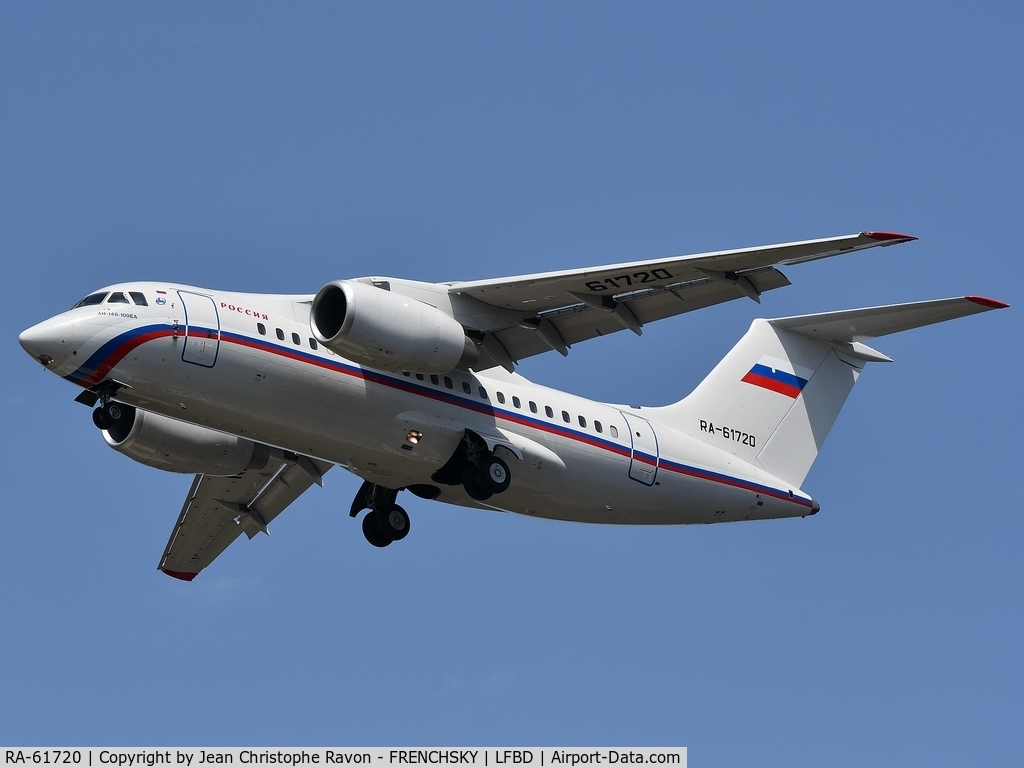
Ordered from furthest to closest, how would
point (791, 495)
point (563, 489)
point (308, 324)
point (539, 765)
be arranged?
point (791, 495), point (563, 489), point (308, 324), point (539, 765)

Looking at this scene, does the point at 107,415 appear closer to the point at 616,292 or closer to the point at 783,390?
the point at 616,292

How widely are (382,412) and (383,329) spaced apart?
898mm

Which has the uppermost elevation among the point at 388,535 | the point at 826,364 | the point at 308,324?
the point at 826,364

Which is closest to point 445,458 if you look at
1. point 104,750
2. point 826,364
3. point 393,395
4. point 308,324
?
point 393,395

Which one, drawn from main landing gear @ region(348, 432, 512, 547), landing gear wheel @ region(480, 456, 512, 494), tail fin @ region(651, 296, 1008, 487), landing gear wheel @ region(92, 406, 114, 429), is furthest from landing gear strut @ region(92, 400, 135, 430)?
tail fin @ region(651, 296, 1008, 487)

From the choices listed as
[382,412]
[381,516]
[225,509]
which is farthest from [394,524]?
[225,509]

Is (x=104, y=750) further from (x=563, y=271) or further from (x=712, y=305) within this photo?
(x=712, y=305)

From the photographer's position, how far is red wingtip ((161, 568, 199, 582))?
59.7 feet

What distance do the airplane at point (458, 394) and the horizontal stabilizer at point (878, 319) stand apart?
0.09ft

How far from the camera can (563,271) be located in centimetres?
1446

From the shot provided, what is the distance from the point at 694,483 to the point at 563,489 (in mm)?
1511

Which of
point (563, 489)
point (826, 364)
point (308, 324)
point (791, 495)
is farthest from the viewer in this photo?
point (826, 364)

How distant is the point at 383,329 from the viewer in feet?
45.5

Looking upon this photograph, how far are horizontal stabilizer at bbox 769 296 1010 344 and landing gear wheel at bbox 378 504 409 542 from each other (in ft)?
15.4
